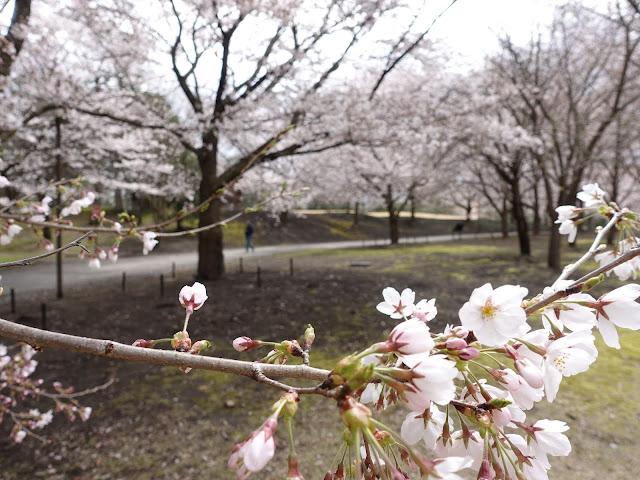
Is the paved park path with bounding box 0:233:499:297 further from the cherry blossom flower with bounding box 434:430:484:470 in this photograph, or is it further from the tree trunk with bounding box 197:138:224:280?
the cherry blossom flower with bounding box 434:430:484:470

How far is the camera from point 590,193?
147 cm

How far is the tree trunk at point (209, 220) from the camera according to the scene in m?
8.58

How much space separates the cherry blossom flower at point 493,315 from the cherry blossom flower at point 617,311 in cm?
19

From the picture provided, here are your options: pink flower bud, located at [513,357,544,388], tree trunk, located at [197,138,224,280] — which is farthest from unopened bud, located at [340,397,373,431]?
tree trunk, located at [197,138,224,280]

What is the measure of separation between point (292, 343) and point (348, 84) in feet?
28.4

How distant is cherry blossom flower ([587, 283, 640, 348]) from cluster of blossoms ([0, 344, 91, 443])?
2725 millimetres

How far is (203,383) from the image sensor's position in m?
4.60

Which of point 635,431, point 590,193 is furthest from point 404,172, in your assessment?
point 590,193

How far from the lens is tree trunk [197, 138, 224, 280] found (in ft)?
28.1

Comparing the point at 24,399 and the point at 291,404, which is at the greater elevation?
the point at 291,404

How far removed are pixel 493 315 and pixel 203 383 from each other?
4584 millimetres

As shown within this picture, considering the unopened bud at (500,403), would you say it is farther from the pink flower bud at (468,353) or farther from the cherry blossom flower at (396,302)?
the cherry blossom flower at (396,302)

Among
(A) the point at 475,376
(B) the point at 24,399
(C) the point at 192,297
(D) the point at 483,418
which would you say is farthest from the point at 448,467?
(B) the point at 24,399

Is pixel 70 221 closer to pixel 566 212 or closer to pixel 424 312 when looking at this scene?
pixel 424 312
